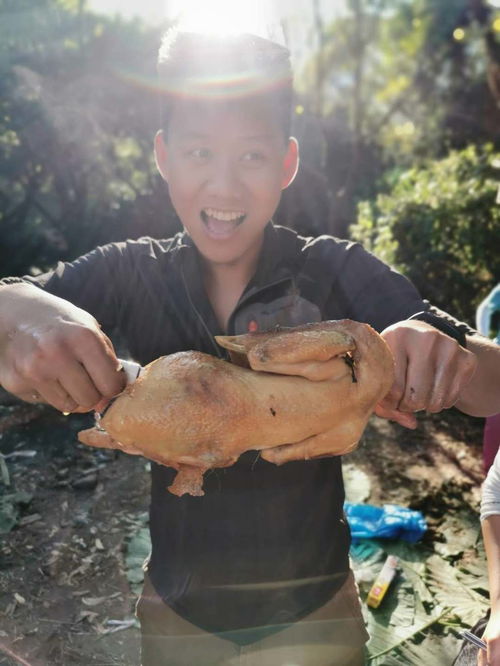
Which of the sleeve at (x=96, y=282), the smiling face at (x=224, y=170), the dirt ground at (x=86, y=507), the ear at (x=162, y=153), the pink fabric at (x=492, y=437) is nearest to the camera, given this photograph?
the smiling face at (x=224, y=170)

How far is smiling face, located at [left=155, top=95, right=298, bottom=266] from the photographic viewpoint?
1894 millimetres

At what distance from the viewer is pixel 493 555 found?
6.98ft

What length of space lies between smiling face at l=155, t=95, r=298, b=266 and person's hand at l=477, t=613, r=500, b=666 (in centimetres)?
157

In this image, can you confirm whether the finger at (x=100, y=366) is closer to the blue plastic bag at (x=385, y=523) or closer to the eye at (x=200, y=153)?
the eye at (x=200, y=153)

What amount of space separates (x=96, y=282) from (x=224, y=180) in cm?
60

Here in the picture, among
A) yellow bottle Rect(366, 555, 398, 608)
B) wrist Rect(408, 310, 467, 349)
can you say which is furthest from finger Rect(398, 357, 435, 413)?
yellow bottle Rect(366, 555, 398, 608)

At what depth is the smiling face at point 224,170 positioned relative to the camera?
1894mm

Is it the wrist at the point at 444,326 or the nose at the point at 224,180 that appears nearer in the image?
the wrist at the point at 444,326

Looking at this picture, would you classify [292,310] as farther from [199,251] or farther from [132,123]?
[132,123]

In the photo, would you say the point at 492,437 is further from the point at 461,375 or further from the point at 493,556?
the point at 461,375

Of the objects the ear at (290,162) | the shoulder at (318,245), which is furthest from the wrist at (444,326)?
the ear at (290,162)

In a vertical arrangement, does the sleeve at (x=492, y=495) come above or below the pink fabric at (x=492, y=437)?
above

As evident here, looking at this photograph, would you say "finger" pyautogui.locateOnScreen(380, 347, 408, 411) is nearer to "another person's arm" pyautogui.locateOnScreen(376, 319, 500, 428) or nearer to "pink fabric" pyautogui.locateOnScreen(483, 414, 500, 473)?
"another person's arm" pyautogui.locateOnScreen(376, 319, 500, 428)

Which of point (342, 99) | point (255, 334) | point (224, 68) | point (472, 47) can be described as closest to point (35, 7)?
point (224, 68)
